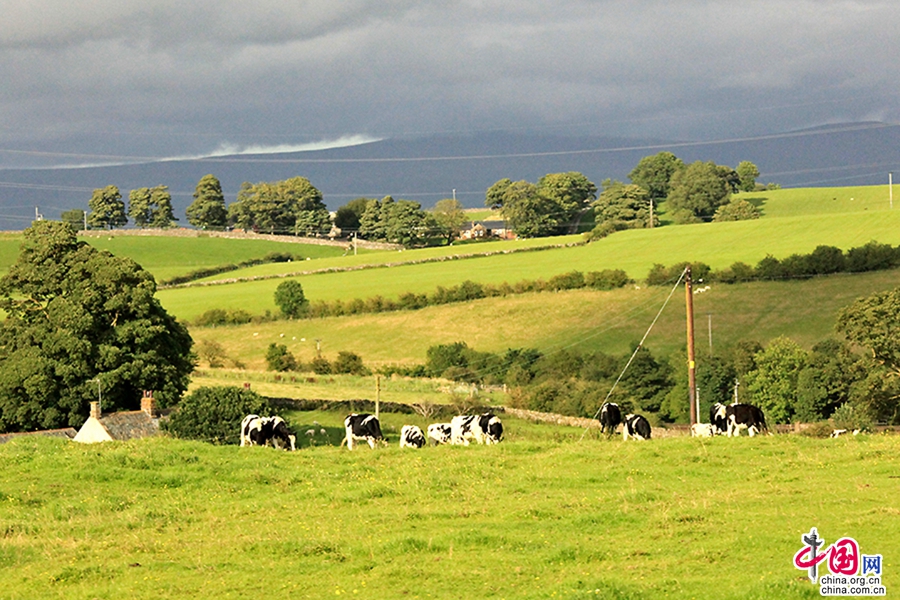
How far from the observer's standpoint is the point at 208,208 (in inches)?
7569

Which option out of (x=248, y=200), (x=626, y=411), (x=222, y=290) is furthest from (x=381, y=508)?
(x=248, y=200)

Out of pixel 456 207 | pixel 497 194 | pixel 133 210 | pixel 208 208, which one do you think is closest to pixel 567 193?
pixel 456 207

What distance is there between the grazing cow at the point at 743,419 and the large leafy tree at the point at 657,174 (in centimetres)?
15575

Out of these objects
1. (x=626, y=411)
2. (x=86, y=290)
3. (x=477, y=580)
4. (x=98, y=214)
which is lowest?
(x=626, y=411)

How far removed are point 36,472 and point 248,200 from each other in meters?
167

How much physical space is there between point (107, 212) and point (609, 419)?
168 meters

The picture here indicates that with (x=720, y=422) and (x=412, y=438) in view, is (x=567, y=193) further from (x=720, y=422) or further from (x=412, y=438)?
(x=720, y=422)

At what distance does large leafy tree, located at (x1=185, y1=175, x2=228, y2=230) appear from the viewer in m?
193

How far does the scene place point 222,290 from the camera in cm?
12306

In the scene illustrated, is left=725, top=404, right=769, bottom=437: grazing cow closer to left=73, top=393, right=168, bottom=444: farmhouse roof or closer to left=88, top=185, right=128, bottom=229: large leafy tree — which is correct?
left=73, top=393, right=168, bottom=444: farmhouse roof

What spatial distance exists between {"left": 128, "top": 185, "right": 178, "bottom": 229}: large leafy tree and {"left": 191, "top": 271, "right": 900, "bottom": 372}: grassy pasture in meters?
91.7

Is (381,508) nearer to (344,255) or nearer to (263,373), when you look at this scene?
(263,373)

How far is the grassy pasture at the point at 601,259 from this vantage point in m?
110

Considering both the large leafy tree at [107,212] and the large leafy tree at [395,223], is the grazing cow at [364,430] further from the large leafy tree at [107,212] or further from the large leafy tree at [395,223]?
the large leafy tree at [107,212]
